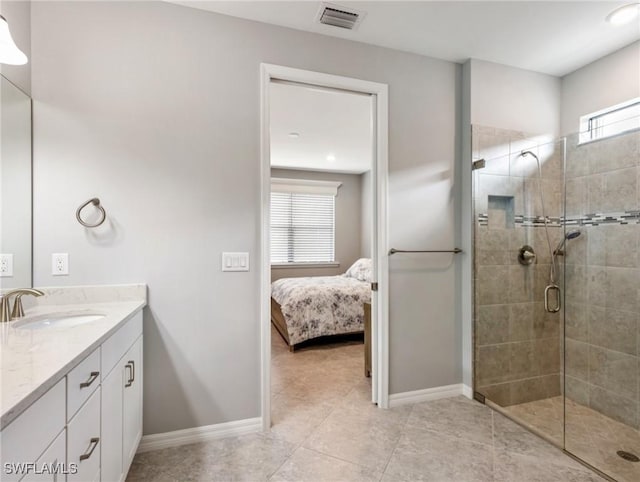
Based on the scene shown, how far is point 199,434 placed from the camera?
6.65 ft

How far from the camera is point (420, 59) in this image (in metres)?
2.53

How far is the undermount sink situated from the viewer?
57.6 inches

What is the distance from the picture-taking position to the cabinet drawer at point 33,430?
27.0 inches

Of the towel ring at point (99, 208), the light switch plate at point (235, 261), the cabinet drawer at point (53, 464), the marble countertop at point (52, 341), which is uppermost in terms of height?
the towel ring at point (99, 208)

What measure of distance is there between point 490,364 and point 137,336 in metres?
2.52

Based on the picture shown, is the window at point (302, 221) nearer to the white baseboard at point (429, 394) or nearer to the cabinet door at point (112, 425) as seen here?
the white baseboard at point (429, 394)

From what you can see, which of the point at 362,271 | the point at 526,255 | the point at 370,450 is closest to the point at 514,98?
the point at 526,255

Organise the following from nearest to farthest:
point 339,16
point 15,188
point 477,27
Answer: point 15,188 < point 339,16 < point 477,27

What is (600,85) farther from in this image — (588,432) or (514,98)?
(588,432)

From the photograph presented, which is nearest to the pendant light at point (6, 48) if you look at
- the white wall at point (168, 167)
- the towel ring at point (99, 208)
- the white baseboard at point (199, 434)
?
the white wall at point (168, 167)

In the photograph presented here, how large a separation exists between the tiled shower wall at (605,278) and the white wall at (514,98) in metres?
0.47

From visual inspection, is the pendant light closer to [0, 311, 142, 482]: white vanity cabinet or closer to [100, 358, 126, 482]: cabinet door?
[0, 311, 142, 482]: white vanity cabinet

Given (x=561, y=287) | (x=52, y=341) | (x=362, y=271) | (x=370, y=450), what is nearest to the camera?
(x=52, y=341)

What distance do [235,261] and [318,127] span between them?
2.44 metres
